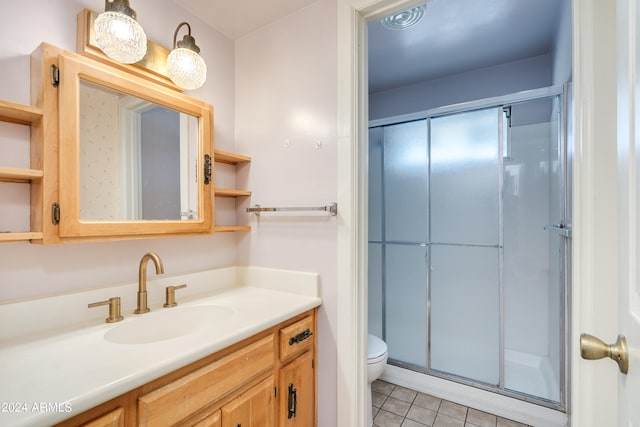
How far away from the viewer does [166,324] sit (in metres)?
1.22

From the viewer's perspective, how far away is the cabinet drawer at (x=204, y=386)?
30.5 inches

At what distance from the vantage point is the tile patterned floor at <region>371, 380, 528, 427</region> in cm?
174

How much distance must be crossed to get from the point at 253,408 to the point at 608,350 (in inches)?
41.0

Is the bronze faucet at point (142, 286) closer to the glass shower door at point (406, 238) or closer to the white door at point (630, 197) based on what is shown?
the white door at point (630, 197)

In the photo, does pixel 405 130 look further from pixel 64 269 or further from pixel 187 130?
pixel 64 269

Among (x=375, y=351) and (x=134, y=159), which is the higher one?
(x=134, y=159)

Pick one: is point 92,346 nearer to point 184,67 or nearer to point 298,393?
point 298,393

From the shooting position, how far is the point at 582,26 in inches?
35.5

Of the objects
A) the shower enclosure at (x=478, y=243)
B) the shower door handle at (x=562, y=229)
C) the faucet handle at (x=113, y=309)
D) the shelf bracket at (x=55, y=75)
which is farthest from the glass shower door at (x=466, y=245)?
the shelf bracket at (x=55, y=75)

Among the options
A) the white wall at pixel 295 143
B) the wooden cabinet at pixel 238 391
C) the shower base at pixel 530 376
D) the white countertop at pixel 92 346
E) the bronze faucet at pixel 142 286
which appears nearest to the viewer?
the white countertop at pixel 92 346

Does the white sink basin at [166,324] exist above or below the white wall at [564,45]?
below

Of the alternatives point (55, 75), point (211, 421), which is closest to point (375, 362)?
point (211, 421)

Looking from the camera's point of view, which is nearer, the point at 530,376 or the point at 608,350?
the point at 608,350

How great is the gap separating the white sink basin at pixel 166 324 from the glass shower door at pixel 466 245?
1.85m
